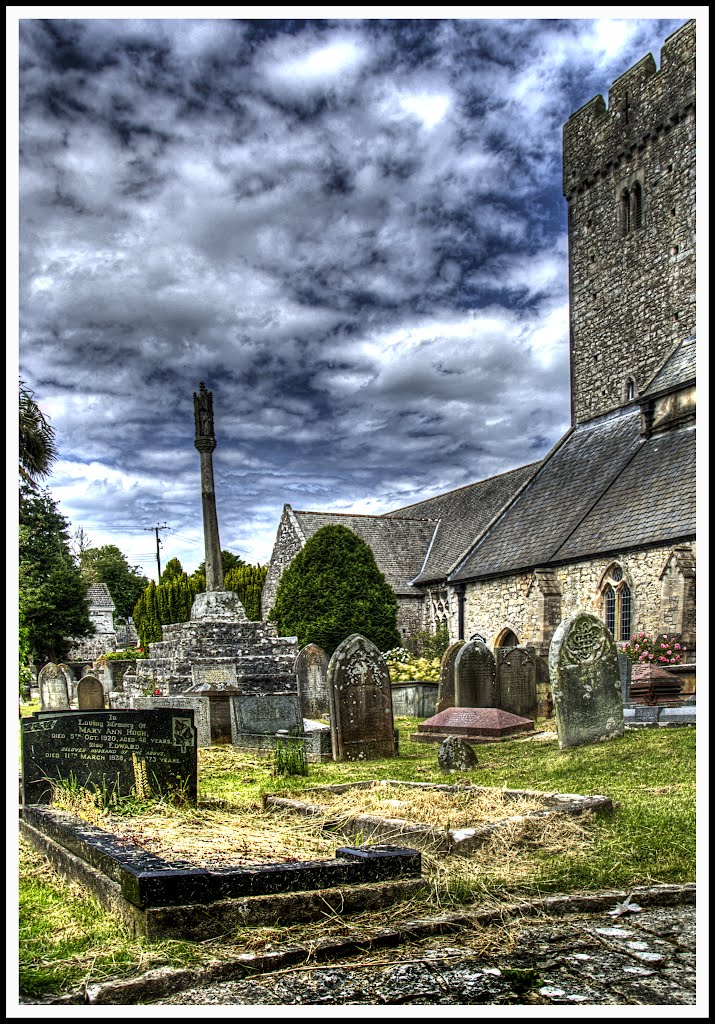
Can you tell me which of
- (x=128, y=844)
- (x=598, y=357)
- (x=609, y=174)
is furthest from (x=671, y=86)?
(x=128, y=844)

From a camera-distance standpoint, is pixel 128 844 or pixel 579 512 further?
pixel 579 512

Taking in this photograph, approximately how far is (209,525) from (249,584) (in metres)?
19.6

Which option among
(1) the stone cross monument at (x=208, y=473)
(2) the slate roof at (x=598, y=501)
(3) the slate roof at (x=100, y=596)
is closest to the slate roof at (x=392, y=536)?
(2) the slate roof at (x=598, y=501)

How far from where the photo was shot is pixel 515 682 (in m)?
14.0

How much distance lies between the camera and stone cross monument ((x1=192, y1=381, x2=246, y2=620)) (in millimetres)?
18375

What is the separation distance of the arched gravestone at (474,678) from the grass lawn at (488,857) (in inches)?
157

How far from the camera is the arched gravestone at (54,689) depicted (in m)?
21.7

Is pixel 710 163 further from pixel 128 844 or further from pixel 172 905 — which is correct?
pixel 128 844

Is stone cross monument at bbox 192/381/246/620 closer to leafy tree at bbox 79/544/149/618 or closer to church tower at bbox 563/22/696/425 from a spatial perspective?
church tower at bbox 563/22/696/425

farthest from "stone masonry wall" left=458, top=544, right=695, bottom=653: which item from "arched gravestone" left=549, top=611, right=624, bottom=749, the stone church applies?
"arched gravestone" left=549, top=611, right=624, bottom=749

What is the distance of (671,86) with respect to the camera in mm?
23625

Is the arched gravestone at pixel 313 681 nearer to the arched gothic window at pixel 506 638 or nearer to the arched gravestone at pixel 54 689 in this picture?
the arched gothic window at pixel 506 638

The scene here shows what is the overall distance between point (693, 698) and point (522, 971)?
31.8 ft

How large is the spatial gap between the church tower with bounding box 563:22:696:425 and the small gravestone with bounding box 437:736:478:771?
16770 millimetres
